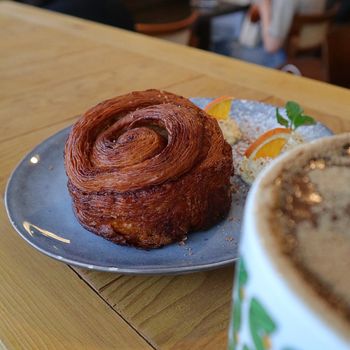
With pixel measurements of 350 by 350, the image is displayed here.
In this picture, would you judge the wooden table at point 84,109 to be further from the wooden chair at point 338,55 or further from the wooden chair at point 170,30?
the wooden chair at point 170,30

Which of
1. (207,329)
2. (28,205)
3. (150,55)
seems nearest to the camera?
(207,329)

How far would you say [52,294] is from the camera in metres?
0.51

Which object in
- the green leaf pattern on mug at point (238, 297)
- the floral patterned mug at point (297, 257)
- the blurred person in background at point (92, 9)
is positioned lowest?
the blurred person in background at point (92, 9)

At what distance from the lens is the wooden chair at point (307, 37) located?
255 centimetres

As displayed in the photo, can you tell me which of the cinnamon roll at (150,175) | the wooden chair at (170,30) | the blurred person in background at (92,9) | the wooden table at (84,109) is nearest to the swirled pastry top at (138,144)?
the cinnamon roll at (150,175)

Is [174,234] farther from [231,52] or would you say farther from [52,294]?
[231,52]

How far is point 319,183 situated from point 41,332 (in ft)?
1.05

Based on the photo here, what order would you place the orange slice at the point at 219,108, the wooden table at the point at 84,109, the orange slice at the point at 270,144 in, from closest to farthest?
the wooden table at the point at 84,109 < the orange slice at the point at 270,144 < the orange slice at the point at 219,108

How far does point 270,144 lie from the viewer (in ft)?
2.30

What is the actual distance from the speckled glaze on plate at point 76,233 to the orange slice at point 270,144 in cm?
3

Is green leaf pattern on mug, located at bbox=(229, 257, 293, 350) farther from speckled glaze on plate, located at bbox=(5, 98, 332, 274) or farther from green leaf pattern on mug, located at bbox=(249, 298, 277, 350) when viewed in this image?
speckled glaze on plate, located at bbox=(5, 98, 332, 274)

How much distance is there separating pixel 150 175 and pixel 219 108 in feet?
1.09

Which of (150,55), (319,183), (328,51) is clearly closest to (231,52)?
(328,51)

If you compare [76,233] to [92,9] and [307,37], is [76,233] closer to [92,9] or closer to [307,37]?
[92,9]
